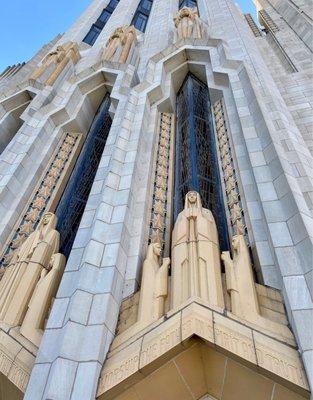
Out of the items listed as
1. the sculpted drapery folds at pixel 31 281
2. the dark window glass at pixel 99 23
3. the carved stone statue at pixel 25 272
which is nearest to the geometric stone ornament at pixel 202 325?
the sculpted drapery folds at pixel 31 281

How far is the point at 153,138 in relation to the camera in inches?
366

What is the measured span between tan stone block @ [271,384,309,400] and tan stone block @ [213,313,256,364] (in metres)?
0.35

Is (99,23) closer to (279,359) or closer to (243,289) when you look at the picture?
(243,289)

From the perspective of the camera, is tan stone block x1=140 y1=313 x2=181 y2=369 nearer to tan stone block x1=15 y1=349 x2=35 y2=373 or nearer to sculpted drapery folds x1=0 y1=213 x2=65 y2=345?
tan stone block x1=15 y1=349 x2=35 y2=373

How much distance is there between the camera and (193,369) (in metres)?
4.22

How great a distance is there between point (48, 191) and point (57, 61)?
23.5ft

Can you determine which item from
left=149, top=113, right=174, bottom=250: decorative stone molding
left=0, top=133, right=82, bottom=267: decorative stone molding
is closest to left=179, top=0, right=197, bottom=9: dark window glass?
left=149, top=113, right=174, bottom=250: decorative stone molding

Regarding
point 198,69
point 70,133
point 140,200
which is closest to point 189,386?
point 140,200

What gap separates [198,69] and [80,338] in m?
9.92

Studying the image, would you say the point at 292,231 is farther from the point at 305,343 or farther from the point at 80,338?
Answer: the point at 80,338

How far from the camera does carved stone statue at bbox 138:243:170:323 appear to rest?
4.87 meters

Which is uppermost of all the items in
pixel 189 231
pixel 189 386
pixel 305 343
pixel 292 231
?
pixel 189 231

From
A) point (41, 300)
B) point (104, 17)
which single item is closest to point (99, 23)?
point (104, 17)

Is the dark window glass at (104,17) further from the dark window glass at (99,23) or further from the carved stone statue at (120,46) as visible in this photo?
the carved stone statue at (120,46)
